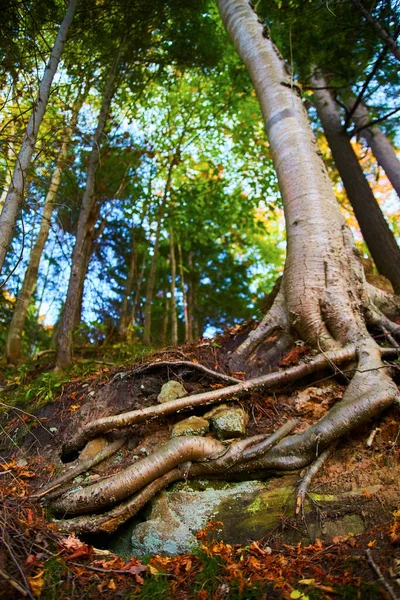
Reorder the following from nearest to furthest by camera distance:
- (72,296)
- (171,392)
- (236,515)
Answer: (236,515), (171,392), (72,296)

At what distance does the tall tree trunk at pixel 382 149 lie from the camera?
8242 mm

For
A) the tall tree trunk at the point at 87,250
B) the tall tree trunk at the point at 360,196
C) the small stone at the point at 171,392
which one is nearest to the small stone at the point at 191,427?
the small stone at the point at 171,392

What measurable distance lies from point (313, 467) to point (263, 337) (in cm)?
164

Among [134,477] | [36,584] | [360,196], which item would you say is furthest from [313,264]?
[360,196]

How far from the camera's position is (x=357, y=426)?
2.88 meters

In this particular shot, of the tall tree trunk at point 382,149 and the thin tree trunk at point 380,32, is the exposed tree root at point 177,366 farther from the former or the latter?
the tall tree trunk at point 382,149

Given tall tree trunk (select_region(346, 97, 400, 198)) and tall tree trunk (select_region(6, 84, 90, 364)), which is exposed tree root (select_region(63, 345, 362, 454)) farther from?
tall tree trunk (select_region(346, 97, 400, 198))

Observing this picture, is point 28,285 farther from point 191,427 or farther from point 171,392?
point 191,427

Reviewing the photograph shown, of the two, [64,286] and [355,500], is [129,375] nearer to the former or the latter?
[355,500]

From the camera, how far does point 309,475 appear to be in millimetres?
2689

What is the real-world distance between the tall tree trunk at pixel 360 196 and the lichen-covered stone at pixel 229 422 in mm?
4313

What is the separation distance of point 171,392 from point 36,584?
1.97 m

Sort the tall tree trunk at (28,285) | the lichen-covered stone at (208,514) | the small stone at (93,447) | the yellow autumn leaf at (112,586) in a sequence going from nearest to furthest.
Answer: the yellow autumn leaf at (112,586)
the lichen-covered stone at (208,514)
the small stone at (93,447)
the tall tree trunk at (28,285)

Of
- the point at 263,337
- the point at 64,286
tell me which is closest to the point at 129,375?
the point at 263,337
